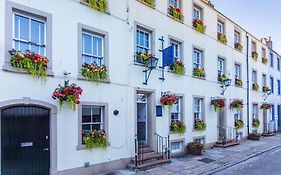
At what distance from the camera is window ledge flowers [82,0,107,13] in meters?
10.5

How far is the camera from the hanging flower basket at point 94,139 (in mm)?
9992

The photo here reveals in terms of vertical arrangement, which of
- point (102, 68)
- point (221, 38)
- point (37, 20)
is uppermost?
point (221, 38)

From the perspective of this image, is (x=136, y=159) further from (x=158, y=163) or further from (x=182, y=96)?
(x=182, y=96)

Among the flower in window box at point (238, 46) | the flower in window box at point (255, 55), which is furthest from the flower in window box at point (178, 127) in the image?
the flower in window box at point (255, 55)

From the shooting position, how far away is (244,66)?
23094 millimetres

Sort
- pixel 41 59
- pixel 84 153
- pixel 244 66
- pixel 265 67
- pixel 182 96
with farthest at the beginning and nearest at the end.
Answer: pixel 265 67 < pixel 244 66 < pixel 182 96 < pixel 84 153 < pixel 41 59

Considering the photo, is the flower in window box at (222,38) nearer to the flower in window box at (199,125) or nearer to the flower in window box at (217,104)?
the flower in window box at (217,104)

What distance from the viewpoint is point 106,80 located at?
429 inches

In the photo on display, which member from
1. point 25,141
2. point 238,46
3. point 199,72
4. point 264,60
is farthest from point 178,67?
point 264,60

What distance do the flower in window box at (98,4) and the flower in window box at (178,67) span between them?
5.24 m

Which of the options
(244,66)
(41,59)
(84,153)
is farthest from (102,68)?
(244,66)

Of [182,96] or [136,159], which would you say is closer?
[136,159]

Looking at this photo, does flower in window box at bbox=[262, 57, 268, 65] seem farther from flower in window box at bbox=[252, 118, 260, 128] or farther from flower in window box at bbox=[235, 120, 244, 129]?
flower in window box at bbox=[235, 120, 244, 129]

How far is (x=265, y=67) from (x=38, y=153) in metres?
25.3
